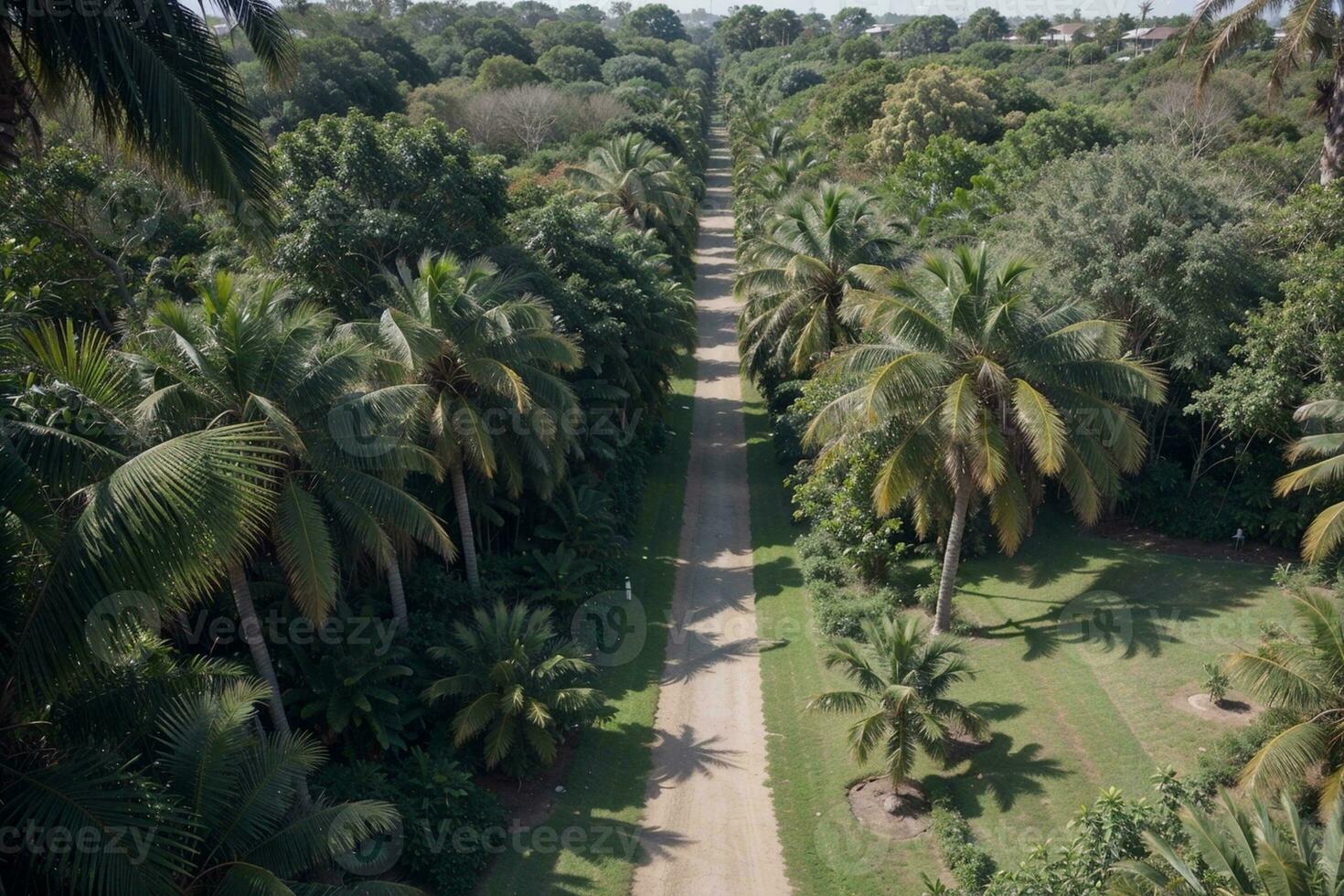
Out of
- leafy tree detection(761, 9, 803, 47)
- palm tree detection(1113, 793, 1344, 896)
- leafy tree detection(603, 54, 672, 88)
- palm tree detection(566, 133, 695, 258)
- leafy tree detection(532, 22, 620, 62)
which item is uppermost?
leafy tree detection(761, 9, 803, 47)

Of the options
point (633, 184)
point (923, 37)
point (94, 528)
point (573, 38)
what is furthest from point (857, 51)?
point (94, 528)

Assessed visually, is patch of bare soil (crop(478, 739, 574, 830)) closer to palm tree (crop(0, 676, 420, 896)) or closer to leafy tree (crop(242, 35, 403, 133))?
palm tree (crop(0, 676, 420, 896))

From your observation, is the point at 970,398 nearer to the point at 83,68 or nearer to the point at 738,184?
the point at 83,68

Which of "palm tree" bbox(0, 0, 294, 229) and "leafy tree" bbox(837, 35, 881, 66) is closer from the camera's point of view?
"palm tree" bbox(0, 0, 294, 229)

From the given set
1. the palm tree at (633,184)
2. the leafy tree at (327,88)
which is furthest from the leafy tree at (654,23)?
the palm tree at (633,184)

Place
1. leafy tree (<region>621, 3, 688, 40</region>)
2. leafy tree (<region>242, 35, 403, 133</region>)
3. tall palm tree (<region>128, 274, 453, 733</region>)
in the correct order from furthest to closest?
leafy tree (<region>621, 3, 688, 40</region>) < leafy tree (<region>242, 35, 403, 133</region>) < tall palm tree (<region>128, 274, 453, 733</region>)

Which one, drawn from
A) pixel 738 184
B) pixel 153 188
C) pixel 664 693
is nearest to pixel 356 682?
pixel 664 693

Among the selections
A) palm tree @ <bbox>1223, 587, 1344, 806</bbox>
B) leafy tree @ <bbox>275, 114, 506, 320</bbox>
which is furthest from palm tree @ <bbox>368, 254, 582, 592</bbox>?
palm tree @ <bbox>1223, 587, 1344, 806</bbox>
